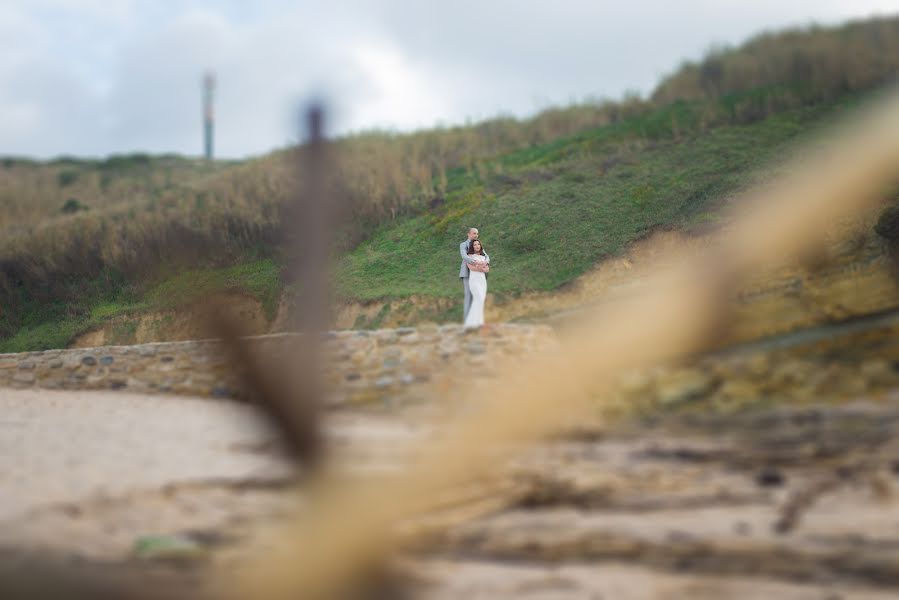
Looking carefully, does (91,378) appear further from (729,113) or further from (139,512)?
(729,113)

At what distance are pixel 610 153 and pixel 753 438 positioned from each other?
11.3 metres

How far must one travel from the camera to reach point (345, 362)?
9.61m

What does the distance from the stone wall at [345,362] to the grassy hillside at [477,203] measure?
7.36 feet

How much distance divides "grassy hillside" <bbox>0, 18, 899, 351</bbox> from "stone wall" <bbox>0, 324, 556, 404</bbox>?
224 centimetres

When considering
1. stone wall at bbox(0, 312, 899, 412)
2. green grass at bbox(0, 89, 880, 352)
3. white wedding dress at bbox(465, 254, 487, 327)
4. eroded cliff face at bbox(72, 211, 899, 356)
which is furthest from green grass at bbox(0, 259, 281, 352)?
white wedding dress at bbox(465, 254, 487, 327)

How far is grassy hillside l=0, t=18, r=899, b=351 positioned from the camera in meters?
14.6

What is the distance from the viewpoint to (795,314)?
912 centimetres

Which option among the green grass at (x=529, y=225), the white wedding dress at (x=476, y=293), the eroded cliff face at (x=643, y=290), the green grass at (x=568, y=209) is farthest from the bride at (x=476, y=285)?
the green grass at (x=568, y=209)

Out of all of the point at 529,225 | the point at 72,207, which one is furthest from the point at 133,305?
the point at 72,207

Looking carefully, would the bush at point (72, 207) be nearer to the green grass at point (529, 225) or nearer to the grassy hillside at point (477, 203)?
the grassy hillside at point (477, 203)

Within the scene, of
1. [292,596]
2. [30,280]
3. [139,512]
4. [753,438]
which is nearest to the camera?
[292,596]

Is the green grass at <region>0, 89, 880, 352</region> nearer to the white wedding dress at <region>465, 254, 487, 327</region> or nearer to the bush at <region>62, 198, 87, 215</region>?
the white wedding dress at <region>465, 254, 487, 327</region>

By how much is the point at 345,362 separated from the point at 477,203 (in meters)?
7.59

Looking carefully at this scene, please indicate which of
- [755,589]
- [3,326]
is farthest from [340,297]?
[755,589]
